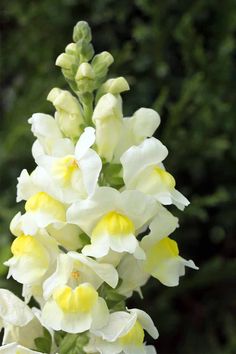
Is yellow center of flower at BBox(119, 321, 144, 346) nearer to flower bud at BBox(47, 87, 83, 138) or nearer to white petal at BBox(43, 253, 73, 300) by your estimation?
white petal at BBox(43, 253, 73, 300)

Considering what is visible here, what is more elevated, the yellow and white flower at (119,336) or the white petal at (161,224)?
the white petal at (161,224)

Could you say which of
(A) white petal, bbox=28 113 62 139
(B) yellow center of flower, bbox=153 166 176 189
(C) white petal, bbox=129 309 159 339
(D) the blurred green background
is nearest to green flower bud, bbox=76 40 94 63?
(A) white petal, bbox=28 113 62 139

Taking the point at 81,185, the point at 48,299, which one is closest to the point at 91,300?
the point at 48,299

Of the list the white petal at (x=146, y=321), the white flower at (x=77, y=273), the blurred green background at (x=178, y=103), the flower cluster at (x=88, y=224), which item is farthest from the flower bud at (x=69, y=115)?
the blurred green background at (x=178, y=103)

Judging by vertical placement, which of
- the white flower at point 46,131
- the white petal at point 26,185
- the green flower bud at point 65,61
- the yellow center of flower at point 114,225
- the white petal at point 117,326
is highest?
the green flower bud at point 65,61

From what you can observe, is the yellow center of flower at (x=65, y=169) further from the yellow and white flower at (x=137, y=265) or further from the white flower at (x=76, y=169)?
the yellow and white flower at (x=137, y=265)

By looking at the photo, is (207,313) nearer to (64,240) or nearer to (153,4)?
(153,4)
